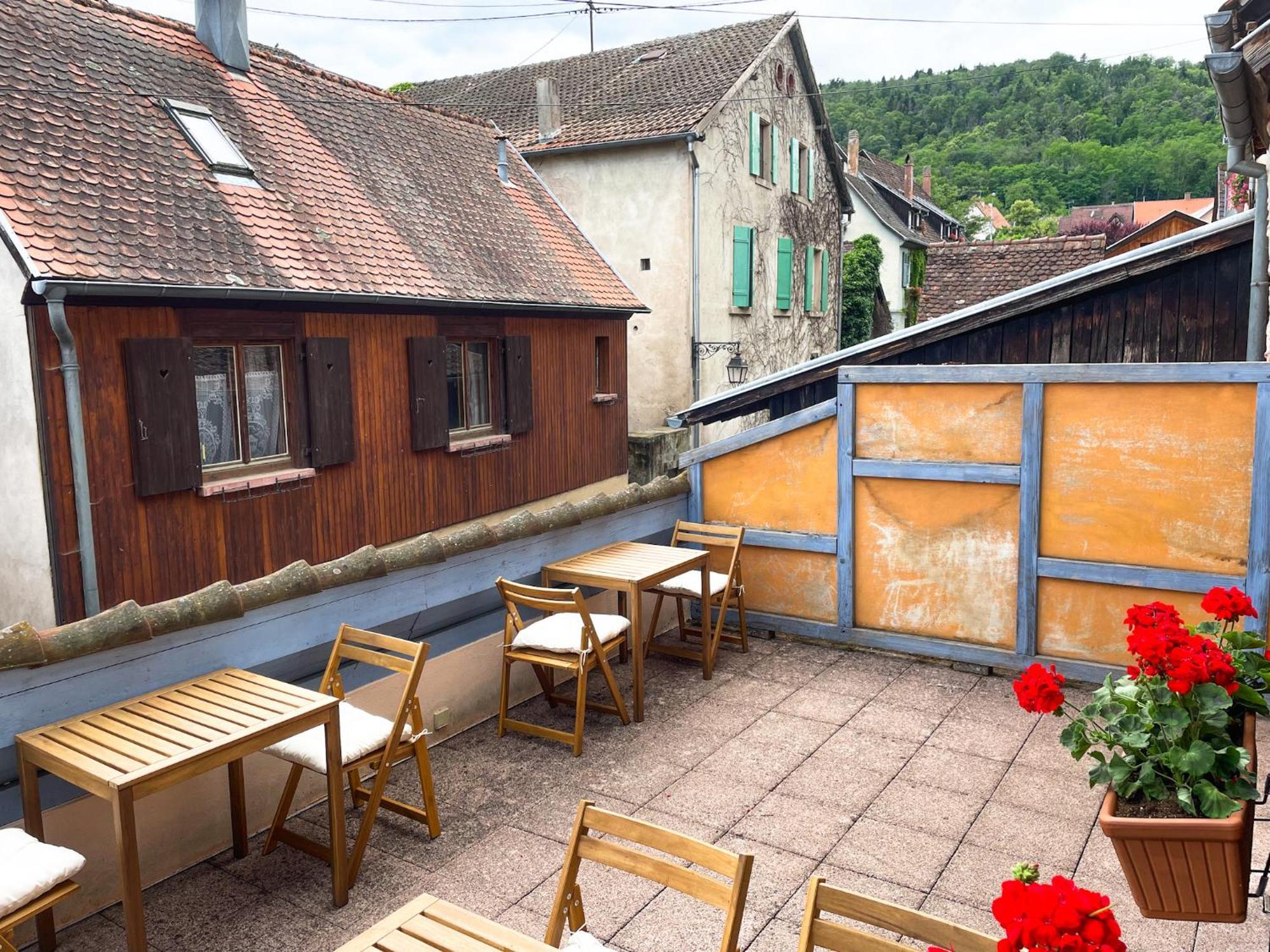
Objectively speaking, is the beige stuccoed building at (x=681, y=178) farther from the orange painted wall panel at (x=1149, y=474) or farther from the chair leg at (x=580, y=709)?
the chair leg at (x=580, y=709)

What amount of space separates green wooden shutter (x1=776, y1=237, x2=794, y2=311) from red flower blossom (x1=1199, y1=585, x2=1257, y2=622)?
1754 cm

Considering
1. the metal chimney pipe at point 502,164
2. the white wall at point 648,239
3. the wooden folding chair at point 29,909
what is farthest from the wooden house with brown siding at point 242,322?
the wooden folding chair at point 29,909

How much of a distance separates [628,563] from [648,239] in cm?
1229

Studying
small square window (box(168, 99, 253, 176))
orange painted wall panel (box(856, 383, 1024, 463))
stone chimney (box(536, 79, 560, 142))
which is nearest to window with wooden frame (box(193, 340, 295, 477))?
small square window (box(168, 99, 253, 176))

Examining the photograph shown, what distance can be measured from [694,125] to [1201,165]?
173 ft

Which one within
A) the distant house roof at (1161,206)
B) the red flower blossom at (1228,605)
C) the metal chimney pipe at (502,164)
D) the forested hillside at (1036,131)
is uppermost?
the forested hillside at (1036,131)

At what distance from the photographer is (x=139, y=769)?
301 centimetres

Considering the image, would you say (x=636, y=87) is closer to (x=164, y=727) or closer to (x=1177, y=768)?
(x=164, y=727)

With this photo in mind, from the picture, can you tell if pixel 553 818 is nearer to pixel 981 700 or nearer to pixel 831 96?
pixel 981 700

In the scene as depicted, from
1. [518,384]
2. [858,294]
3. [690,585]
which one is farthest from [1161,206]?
[690,585]

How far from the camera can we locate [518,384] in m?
12.4

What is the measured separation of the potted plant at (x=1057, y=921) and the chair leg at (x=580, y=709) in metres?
3.21

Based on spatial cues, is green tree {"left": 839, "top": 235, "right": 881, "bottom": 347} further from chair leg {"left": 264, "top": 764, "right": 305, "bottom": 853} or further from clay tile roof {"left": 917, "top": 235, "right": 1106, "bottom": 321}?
chair leg {"left": 264, "top": 764, "right": 305, "bottom": 853}

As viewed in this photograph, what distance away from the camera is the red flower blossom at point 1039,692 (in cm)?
283
